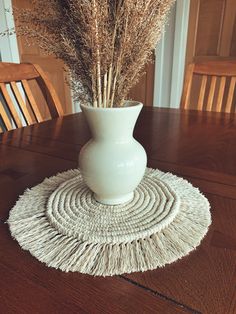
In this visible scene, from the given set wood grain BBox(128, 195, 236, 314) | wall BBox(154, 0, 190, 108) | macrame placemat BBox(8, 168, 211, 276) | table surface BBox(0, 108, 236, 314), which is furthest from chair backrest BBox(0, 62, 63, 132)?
wall BBox(154, 0, 190, 108)

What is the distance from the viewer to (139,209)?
0.50m

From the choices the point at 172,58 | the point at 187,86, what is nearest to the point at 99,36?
the point at 187,86

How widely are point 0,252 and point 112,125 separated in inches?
10.5

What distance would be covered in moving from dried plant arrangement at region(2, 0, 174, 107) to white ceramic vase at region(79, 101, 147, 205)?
1.4 inches

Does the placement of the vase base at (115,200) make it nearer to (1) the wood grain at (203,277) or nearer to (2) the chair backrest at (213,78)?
(1) the wood grain at (203,277)

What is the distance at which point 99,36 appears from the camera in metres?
0.41

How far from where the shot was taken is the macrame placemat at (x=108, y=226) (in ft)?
1.26

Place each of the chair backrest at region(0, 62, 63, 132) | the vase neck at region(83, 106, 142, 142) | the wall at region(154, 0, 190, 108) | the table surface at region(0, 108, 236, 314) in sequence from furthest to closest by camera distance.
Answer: the wall at region(154, 0, 190, 108) < the chair backrest at region(0, 62, 63, 132) < the vase neck at region(83, 106, 142, 142) < the table surface at region(0, 108, 236, 314)

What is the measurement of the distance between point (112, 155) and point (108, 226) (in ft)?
0.40

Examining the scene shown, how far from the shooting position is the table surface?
12.6 inches

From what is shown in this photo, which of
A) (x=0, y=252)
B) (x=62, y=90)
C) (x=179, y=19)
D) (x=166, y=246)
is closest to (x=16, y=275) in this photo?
(x=0, y=252)

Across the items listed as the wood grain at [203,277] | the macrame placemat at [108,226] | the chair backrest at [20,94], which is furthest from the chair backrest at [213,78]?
the wood grain at [203,277]

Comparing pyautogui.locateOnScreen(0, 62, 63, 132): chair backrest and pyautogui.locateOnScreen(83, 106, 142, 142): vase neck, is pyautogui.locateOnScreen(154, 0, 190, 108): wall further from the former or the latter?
pyautogui.locateOnScreen(83, 106, 142, 142): vase neck

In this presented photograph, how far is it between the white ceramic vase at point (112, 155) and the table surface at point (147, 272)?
0.53 feet
